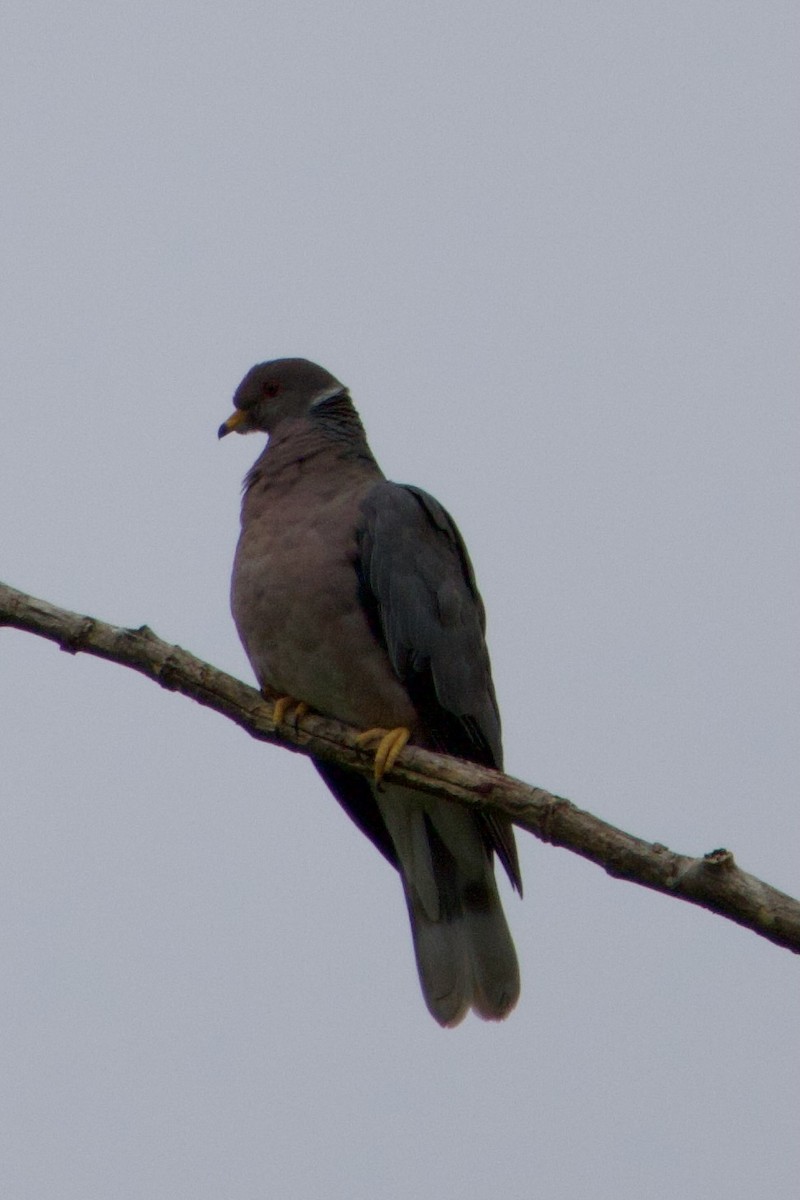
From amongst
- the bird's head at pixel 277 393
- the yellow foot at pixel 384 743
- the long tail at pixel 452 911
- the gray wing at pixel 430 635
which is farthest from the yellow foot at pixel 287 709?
the bird's head at pixel 277 393

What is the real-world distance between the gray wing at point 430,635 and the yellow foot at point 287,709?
1.08 feet

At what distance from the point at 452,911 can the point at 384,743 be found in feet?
3.39

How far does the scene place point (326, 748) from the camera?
15.7 ft

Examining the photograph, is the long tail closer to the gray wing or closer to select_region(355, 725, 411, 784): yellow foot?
the gray wing

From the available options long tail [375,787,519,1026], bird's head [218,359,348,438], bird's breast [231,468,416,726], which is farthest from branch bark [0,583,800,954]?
bird's head [218,359,348,438]

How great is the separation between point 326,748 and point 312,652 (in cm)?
41

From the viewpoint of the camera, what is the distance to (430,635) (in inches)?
203

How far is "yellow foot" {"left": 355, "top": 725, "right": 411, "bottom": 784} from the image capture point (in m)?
4.67

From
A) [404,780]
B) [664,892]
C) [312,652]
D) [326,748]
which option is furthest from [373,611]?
[664,892]

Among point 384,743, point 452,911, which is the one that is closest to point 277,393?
point 384,743

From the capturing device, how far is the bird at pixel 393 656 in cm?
511

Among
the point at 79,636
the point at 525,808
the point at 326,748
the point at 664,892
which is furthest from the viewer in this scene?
the point at 326,748

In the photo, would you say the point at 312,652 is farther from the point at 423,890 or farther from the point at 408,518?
the point at 423,890

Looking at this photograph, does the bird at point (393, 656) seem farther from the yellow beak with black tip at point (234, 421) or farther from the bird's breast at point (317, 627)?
the yellow beak with black tip at point (234, 421)
